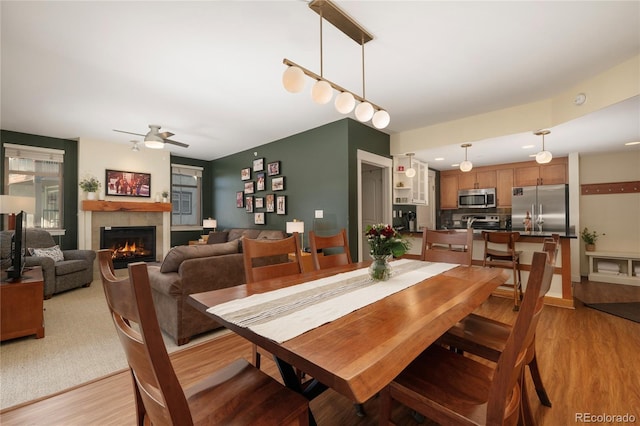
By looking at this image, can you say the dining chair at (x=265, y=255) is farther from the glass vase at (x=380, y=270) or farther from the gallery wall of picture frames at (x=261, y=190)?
the gallery wall of picture frames at (x=261, y=190)

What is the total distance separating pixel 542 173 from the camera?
17.4 ft

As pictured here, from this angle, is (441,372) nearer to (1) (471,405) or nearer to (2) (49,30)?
(1) (471,405)

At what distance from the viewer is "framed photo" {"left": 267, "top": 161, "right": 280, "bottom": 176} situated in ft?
17.0

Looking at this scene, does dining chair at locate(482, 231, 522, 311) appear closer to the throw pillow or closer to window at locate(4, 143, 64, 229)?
the throw pillow

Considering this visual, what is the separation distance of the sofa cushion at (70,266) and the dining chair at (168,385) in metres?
3.92

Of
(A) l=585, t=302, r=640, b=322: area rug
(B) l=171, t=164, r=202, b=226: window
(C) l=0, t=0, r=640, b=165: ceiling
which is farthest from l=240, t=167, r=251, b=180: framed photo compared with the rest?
(A) l=585, t=302, r=640, b=322: area rug

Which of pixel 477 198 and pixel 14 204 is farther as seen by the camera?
pixel 477 198

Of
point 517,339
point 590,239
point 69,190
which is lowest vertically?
point 590,239

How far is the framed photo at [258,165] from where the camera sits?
5.54 meters

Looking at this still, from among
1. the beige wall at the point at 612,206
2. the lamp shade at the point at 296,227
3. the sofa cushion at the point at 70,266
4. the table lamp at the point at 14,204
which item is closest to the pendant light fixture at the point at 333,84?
the lamp shade at the point at 296,227

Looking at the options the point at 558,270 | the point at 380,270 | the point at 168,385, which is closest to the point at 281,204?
the point at 380,270

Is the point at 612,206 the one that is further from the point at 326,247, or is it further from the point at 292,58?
the point at 292,58

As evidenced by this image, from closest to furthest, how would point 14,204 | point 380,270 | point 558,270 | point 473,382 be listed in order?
1. point 473,382
2. point 380,270
3. point 14,204
4. point 558,270

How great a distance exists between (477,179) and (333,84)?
544cm
